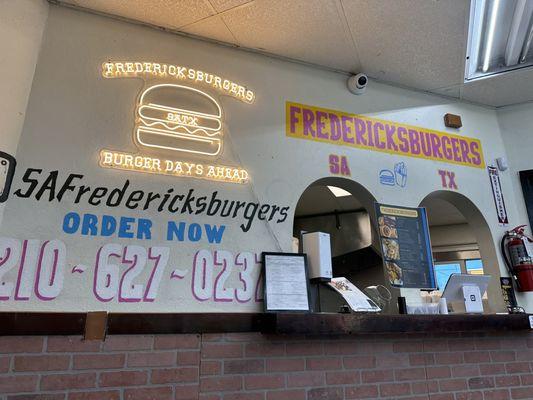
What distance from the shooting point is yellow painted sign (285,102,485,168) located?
120 inches

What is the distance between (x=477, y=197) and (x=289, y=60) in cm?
202

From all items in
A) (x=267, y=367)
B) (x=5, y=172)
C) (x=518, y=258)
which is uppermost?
(x=5, y=172)

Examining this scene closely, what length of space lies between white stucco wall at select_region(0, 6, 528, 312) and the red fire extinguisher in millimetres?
107

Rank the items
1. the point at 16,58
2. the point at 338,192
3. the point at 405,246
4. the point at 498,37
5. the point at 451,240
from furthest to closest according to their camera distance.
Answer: the point at 451,240 < the point at 338,192 < the point at 498,37 < the point at 405,246 < the point at 16,58

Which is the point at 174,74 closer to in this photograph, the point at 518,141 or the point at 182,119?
the point at 182,119

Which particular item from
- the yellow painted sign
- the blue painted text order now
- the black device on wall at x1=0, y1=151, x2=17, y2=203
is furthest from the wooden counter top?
the yellow painted sign

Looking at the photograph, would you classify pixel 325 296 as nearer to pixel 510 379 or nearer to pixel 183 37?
pixel 510 379

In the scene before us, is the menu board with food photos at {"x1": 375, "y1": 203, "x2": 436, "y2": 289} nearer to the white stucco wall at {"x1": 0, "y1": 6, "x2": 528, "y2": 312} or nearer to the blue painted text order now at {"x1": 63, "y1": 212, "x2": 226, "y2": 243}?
the white stucco wall at {"x1": 0, "y1": 6, "x2": 528, "y2": 312}

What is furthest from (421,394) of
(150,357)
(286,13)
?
(286,13)

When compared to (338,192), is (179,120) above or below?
below

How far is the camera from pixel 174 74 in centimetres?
269

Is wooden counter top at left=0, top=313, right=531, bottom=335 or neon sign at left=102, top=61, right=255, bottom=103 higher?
neon sign at left=102, top=61, right=255, bottom=103

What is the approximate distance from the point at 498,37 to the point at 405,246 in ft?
5.99

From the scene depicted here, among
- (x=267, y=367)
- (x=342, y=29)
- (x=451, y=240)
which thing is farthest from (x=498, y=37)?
(x=451, y=240)
